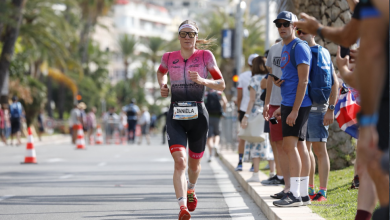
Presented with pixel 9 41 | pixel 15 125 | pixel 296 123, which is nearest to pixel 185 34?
pixel 296 123

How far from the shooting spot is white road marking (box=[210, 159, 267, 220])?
7062 millimetres

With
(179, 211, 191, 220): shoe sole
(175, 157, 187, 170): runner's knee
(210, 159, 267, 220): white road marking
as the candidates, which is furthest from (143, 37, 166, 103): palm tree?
(179, 211, 191, 220): shoe sole

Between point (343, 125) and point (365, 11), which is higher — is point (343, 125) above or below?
below

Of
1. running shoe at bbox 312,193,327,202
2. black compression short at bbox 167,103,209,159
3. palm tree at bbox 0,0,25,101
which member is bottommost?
running shoe at bbox 312,193,327,202

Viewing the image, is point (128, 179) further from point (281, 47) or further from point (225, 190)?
point (281, 47)

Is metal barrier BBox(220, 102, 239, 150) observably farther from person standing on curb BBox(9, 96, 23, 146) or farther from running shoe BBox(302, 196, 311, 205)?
running shoe BBox(302, 196, 311, 205)

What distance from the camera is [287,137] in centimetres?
644

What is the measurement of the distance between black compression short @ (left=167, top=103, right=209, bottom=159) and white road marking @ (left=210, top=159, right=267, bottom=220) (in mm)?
1006

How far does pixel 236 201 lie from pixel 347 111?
8.26 feet

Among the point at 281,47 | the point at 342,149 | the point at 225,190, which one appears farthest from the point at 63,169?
the point at 281,47

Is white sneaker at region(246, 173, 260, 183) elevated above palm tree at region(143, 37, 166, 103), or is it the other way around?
palm tree at region(143, 37, 166, 103)

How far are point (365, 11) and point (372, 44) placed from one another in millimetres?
167

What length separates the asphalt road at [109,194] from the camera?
719 cm

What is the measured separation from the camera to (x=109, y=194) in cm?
905
